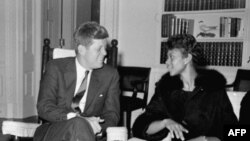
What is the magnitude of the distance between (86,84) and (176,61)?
1.87 feet

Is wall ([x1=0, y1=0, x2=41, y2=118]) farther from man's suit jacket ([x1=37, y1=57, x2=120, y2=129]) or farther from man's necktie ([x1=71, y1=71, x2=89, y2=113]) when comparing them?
man's necktie ([x1=71, y1=71, x2=89, y2=113])

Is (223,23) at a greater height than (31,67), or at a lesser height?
greater

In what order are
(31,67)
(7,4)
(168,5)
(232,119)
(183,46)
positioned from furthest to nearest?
(31,67)
(7,4)
(168,5)
(183,46)
(232,119)

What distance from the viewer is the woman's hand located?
182 cm

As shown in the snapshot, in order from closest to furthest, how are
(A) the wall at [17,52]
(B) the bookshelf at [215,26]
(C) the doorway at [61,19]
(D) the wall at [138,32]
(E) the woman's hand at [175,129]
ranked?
(E) the woman's hand at [175,129] < (B) the bookshelf at [215,26] < (D) the wall at [138,32] < (A) the wall at [17,52] < (C) the doorway at [61,19]

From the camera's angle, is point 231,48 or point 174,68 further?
point 231,48

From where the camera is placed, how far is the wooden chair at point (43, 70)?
162 cm

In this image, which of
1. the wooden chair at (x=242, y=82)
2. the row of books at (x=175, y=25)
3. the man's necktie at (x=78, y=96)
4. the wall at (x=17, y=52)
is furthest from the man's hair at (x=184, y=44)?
the wall at (x=17, y=52)

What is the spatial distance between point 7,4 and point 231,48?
2.93 m

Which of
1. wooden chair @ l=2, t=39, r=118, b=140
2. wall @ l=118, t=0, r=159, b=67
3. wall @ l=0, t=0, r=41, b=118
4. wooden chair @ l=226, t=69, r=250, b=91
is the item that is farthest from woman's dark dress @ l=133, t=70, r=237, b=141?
wall @ l=0, t=0, r=41, b=118

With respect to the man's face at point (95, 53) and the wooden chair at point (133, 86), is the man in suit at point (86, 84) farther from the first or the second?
the wooden chair at point (133, 86)

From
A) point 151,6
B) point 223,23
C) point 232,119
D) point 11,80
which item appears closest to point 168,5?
point 151,6

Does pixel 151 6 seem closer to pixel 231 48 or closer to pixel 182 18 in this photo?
pixel 182 18

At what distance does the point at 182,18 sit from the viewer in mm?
Result: 4305
